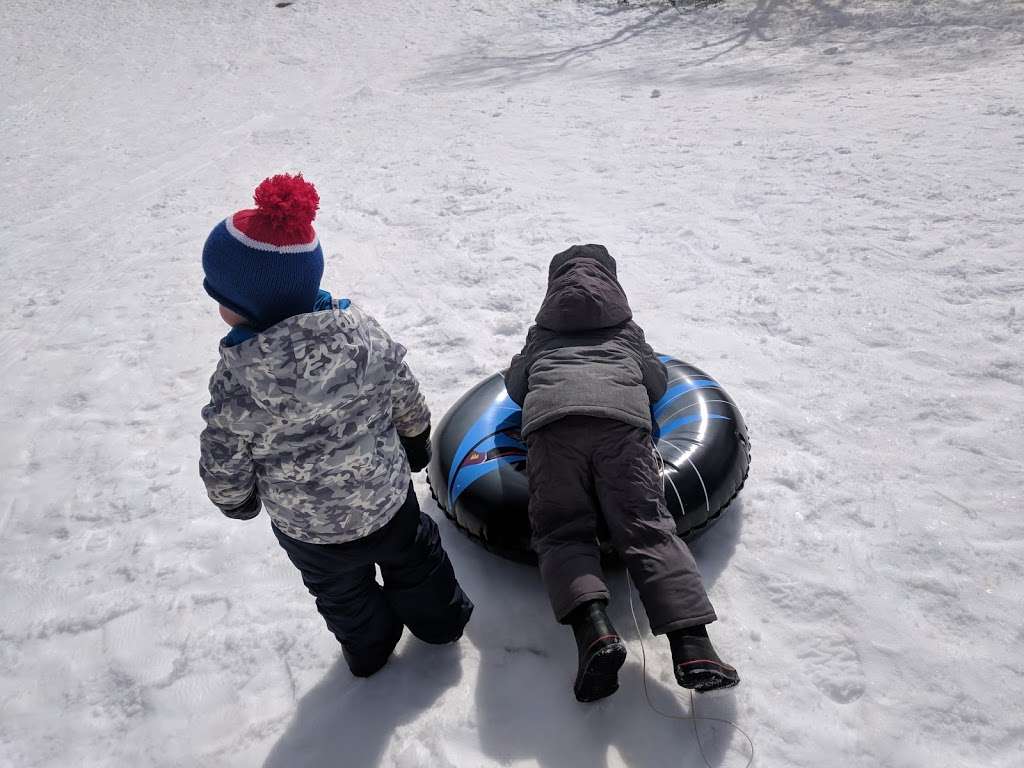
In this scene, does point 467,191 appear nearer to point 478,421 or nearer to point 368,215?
point 368,215

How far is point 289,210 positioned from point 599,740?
185cm

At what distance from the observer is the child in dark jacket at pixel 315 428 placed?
181cm

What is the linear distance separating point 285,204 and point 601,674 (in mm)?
1639

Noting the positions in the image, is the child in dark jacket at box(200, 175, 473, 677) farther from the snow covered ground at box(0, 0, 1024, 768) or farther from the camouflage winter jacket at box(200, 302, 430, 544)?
the snow covered ground at box(0, 0, 1024, 768)

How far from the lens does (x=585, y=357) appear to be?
9.10 ft

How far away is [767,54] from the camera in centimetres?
947

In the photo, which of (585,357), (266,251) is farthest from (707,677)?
(266,251)

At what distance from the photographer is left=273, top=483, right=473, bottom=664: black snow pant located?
2260 mm

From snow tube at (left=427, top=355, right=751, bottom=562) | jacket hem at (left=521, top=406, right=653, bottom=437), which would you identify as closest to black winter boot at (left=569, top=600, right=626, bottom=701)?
snow tube at (left=427, top=355, right=751, bottom=562)

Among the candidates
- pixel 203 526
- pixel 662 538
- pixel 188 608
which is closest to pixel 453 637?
pixel 662 538

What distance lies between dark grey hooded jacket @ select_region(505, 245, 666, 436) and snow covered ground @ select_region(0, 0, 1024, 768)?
77cm

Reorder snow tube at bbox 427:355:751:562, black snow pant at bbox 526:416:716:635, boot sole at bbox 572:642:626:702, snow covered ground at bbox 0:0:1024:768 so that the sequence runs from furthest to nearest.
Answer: snow tube at bbox 427:355:751:562
snow covered ground at bbox 0:0:1024:768
black snow pant at bbox 526:416:716:635
boot sole at bbox 572:642:626:702

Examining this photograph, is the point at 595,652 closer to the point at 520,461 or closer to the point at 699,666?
the point at 699,666

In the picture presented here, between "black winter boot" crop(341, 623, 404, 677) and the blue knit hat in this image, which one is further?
"black winter boot" crop(341, 623, 404, 677)
